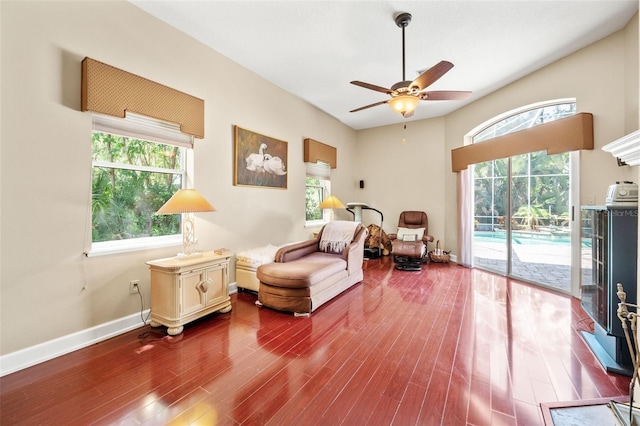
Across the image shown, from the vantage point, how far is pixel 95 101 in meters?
2.30

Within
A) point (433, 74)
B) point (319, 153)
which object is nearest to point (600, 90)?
point (433, 74)

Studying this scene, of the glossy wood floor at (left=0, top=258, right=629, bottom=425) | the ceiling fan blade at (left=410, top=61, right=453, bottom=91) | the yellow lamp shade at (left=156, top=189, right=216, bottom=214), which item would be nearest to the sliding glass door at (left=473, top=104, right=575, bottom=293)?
the glossy wood floor at (left=0, top=258, right=629, bottom=425)

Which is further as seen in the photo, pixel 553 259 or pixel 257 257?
pixel 553 259

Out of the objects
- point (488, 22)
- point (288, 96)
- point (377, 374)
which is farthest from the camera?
point (288, 96)

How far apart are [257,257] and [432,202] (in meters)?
4.29

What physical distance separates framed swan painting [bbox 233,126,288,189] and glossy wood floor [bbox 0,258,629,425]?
1.93 metres

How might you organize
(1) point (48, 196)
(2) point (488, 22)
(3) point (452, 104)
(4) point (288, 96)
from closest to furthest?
(1) point (48, 196)
(2) point (488, 22)
(4) point (288, 96)
(3) point (452, 104)

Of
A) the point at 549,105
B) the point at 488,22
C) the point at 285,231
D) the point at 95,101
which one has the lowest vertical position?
the point at 285,231

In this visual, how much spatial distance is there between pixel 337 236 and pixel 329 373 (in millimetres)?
2359

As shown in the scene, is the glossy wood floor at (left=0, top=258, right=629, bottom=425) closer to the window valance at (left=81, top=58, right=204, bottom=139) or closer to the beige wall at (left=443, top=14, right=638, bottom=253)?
the beige wall at (left=443, top=14, right=638, bottom=253)

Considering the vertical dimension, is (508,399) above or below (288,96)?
below

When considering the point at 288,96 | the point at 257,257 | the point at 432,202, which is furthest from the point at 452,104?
the point at 257,257

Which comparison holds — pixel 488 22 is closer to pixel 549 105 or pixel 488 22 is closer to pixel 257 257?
pixel 549 105

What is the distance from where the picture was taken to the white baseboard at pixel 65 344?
75.9 inches
